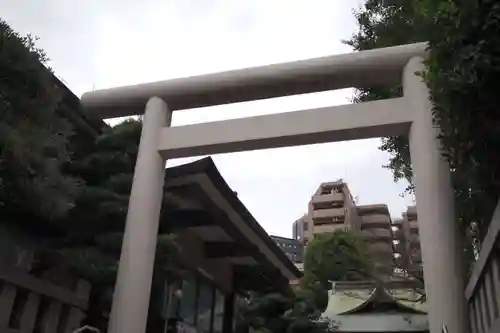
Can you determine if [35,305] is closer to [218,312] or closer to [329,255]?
[218,312]

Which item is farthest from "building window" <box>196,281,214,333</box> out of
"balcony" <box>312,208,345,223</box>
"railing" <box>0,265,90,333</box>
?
"balcony" <box>312,208,345,223</box>

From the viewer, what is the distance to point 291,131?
18.9 feet

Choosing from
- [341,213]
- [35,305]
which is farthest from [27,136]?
[341,213]

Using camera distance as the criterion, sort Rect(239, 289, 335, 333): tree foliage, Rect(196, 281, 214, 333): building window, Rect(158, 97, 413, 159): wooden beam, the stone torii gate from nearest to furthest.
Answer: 1. the stone torii gate
2. Rect(158, 97, 413, 159): wooden beam
3. Rect(196, 281, 214, 333): building window
4. Rect(239, 289, 335, 333): tree foliage

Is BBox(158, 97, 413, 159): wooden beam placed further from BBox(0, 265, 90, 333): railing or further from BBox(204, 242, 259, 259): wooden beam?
BBox(204, 242, 259, 259): wooden beam

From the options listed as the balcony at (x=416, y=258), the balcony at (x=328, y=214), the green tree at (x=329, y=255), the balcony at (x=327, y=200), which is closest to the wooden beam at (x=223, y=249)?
the balcony at (x=416, y=258)

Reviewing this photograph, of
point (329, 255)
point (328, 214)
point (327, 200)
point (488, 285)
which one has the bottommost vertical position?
point (488, 285)

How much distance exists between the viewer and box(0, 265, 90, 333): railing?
3986 mm

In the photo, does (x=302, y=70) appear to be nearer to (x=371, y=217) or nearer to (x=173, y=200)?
(x=173, y=200)

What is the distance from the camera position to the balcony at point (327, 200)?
4746 cm

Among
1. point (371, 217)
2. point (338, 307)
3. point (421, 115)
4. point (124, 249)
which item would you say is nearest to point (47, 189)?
point (124, 249)

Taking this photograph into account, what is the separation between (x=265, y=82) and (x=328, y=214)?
4194 centimetres

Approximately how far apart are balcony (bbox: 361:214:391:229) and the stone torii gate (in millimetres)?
44015

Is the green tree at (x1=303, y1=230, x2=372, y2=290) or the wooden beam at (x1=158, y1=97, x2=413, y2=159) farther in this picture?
the green tree at (x1=303, y1=230, x2=372, y2=290)
